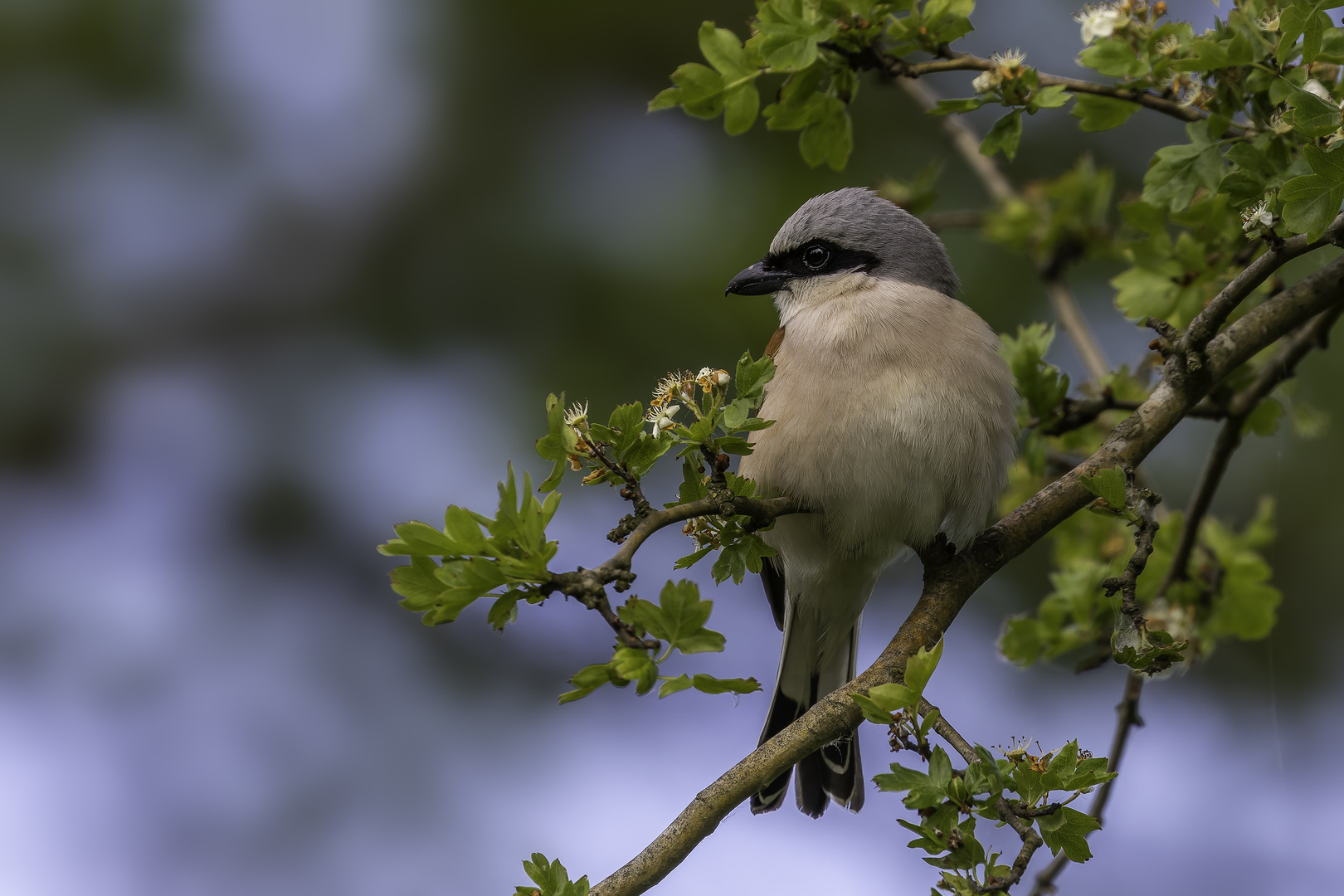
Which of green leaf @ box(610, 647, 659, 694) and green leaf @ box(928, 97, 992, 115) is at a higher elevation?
green leaf @ box(928, 97, 992, 115)

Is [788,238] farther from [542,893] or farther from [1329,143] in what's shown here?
[542,893]

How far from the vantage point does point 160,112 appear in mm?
6918

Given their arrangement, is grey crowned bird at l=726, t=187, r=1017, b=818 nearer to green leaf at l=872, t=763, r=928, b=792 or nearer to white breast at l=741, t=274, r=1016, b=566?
white breast at l=741, t=274, r=1016, b=566

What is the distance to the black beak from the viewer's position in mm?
3963

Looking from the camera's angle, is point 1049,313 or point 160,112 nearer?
point 1049,313

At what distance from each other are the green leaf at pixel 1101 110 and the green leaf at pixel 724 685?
1.69 m

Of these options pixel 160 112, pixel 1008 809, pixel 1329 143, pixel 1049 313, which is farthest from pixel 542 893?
pixel 160 112

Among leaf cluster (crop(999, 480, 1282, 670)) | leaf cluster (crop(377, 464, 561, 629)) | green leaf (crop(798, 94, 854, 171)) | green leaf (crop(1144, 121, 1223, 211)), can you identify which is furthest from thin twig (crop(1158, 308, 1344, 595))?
leaf cluster (crop(377, 464, 561, 629))

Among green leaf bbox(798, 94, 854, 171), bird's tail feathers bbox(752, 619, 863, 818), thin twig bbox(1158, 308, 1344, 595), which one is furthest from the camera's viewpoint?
bird's tail feathers bbox(752, 619, 863, 818)

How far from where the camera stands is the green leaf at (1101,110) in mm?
2697

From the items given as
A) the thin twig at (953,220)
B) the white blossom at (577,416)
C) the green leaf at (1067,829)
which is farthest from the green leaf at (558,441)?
the thin twig at (953,220)

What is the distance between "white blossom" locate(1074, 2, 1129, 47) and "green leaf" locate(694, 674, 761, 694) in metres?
1.82

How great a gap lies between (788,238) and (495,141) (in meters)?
3.66

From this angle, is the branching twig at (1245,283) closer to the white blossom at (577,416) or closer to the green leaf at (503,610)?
the white blossom at (577,416)
